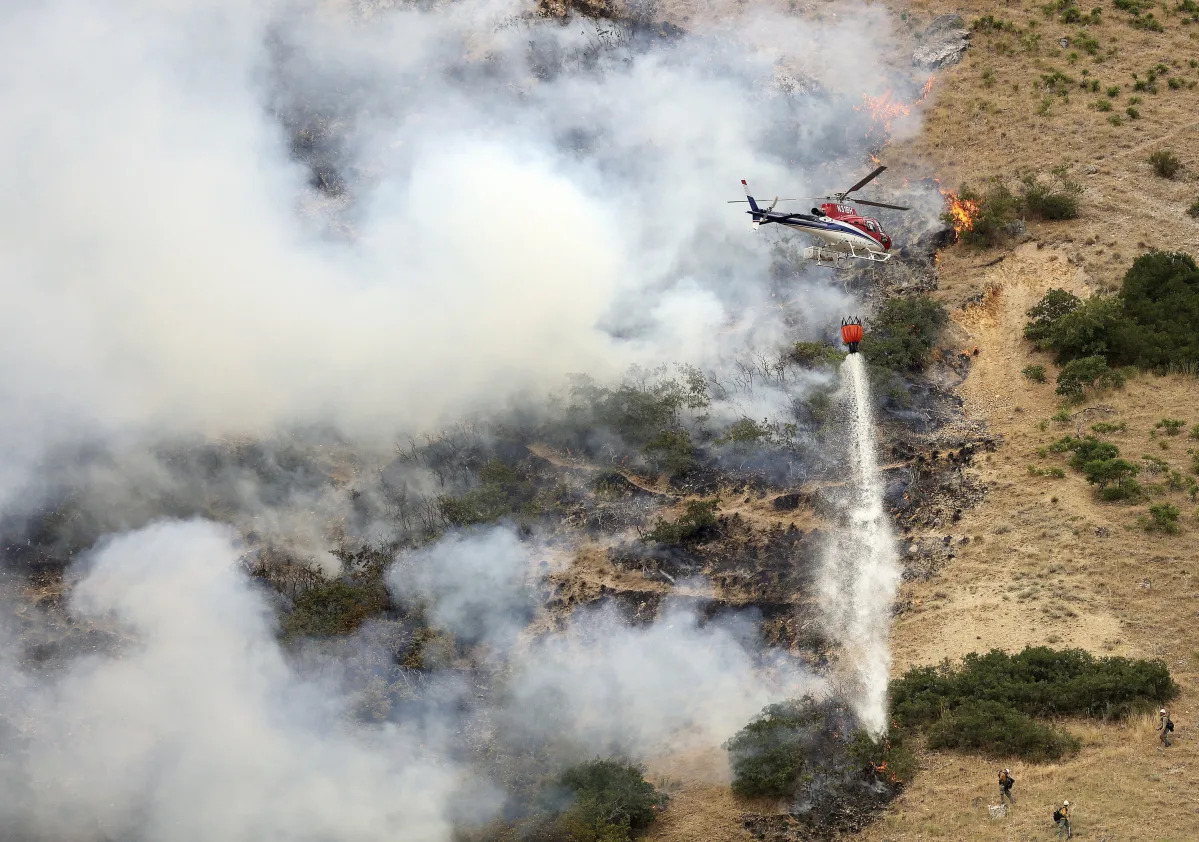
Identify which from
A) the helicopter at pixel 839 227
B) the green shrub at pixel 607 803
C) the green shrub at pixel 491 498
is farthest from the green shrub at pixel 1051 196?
the green shrub at pixel 607 803

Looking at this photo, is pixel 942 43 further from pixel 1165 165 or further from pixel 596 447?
pixel 596 447

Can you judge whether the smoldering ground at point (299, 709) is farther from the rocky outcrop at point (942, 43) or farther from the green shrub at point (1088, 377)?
the rocky outcrop at point (942, 43)

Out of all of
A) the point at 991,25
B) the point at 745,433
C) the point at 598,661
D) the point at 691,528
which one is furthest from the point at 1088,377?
the point at 991,25

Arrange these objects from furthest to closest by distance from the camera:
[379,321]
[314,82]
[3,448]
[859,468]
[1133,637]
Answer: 1. [314,82]
2. [379,321]
3. [3,448]
4. [859,468]
5. [1133,637]

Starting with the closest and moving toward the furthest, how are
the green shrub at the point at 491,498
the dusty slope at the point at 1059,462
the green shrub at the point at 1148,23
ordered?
the dusty slope at the point at 1059,462
the green shrub at the point at 491,498
the green shrub at the point at 1148,23

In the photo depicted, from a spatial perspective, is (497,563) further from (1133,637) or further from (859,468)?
(1133,637)

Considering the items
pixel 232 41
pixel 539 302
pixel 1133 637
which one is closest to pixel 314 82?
pixel 232 41
